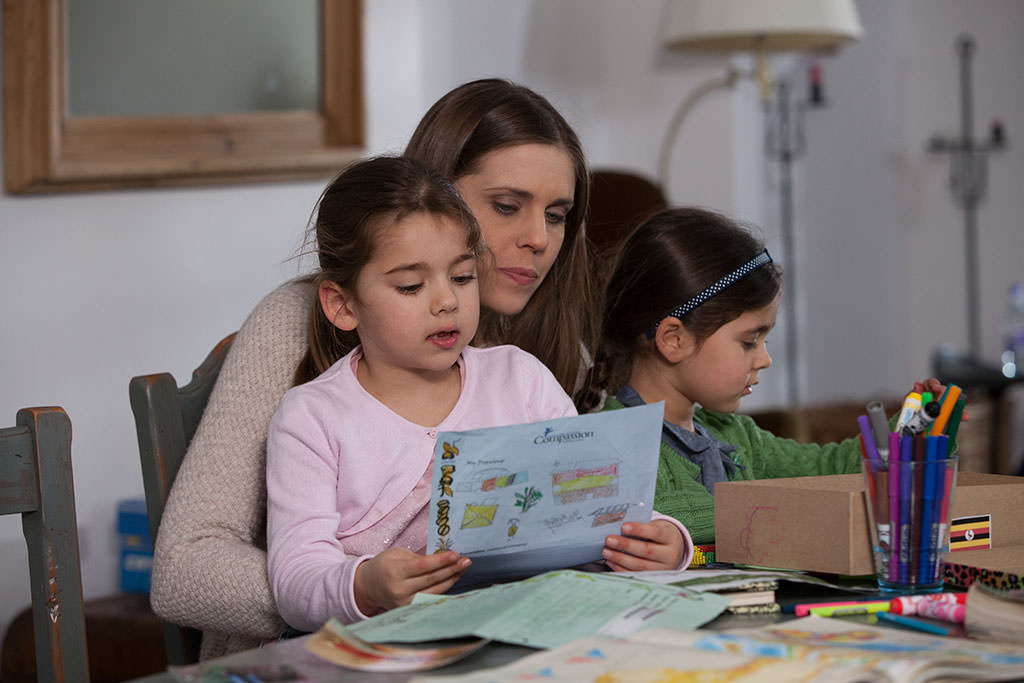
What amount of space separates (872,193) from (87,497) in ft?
11.5

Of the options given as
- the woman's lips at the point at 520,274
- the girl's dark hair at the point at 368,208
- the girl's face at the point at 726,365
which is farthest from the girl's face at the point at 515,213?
the girl's face at the point at 726,365

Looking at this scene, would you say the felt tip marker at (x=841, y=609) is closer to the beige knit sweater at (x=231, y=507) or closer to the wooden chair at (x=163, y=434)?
the beige knit sweater at (x=231, y=507)

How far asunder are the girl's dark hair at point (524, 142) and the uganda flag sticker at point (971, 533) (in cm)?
57

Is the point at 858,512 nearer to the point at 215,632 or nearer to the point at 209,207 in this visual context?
the point at 215,632

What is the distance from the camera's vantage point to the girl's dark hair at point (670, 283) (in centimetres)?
153

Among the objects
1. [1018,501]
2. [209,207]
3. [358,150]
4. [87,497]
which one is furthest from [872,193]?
Answer: [1018,501]

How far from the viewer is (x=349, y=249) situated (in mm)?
1237

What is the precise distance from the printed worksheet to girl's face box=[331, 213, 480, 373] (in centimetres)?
25

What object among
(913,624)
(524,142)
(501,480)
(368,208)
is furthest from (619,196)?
(913,624)

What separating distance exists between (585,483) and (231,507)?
1.36ft

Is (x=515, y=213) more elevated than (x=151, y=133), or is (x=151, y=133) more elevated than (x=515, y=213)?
(x=151, y=133)

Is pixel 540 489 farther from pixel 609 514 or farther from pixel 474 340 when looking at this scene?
pixel 474 340

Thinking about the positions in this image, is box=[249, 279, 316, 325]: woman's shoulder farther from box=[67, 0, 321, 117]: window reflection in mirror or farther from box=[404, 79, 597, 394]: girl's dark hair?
box=[67, 0, 321, 117]: window reflection in mirror

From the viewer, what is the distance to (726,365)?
1.52 m
